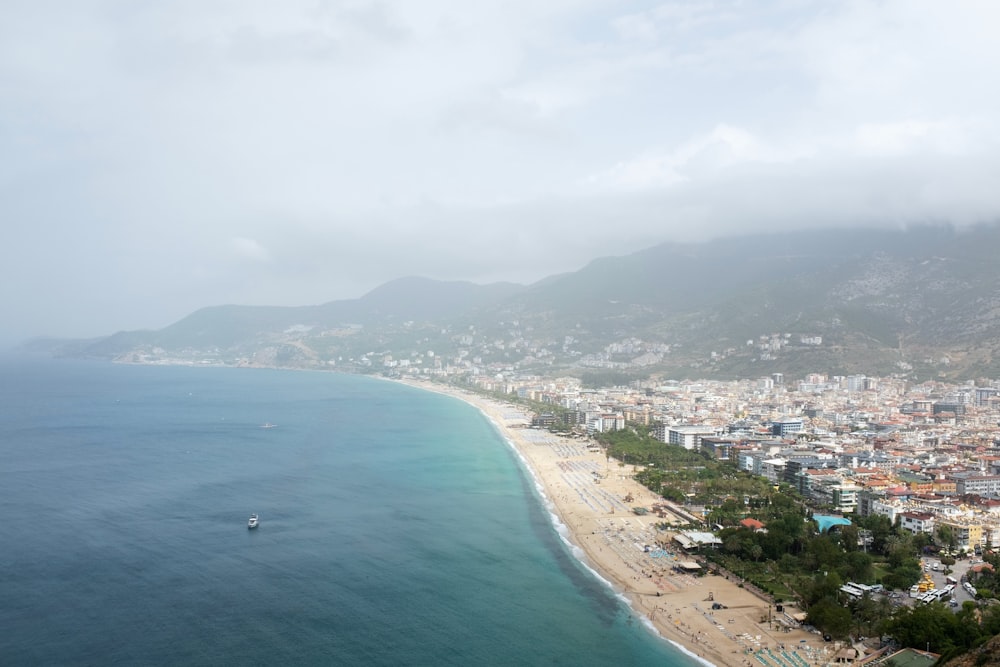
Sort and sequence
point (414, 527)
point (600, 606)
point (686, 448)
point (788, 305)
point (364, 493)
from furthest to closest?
point (788, 305), point (686, 448), point (364, 493), point (414, 527), point (600, 606)

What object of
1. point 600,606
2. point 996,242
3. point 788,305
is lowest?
point 600,606

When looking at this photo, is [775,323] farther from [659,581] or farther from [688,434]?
[659,581]

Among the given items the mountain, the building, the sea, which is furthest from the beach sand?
the mountain

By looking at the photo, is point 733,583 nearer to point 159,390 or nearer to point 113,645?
point 113,645

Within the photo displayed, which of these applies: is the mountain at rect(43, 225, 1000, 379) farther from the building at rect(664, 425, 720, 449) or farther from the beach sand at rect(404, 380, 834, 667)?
the beach sand at rect(404, 380, 834, 667)

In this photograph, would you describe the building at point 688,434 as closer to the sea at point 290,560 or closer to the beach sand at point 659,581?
the beach sand at point 659,581

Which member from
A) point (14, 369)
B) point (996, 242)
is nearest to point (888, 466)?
point (996, 242)

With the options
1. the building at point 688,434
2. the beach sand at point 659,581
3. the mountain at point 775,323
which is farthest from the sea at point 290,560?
the mountain at point 775,323
